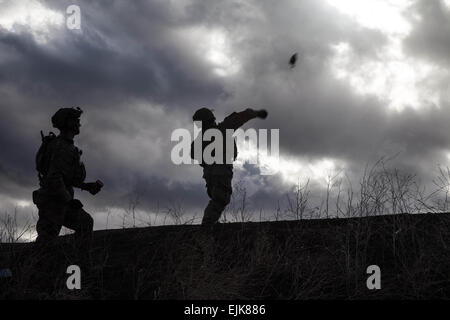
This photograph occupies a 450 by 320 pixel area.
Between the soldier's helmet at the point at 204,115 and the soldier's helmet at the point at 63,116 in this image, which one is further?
the soldier's helmet at the point at 204,115

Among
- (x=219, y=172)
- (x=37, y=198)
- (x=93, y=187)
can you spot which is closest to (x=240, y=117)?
(x=219, y=172)

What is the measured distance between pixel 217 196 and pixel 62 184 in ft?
6.72

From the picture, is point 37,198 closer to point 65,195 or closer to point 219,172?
point 65,195

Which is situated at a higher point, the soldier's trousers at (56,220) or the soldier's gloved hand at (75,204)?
the soldier's gloved hand at (75,204)

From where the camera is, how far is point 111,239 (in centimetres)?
684

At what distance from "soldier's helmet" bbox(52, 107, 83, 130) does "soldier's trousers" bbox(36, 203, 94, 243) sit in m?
1.05

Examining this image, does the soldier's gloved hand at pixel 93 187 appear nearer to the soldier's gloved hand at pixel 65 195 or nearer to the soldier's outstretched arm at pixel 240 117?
the soldier's gloved hand at pixel 65 195

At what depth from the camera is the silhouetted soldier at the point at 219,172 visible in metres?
7.26

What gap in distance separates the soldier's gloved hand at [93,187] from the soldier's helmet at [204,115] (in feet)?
5.73

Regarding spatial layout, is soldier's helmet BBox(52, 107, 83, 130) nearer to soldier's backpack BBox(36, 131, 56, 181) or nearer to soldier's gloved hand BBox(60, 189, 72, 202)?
soldier's backpack BBox(36, 131, 56, 181)

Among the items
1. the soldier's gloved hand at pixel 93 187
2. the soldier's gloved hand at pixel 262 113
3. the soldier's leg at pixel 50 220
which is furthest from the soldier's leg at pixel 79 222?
the soldier's gloved hand at pixel 262 113
